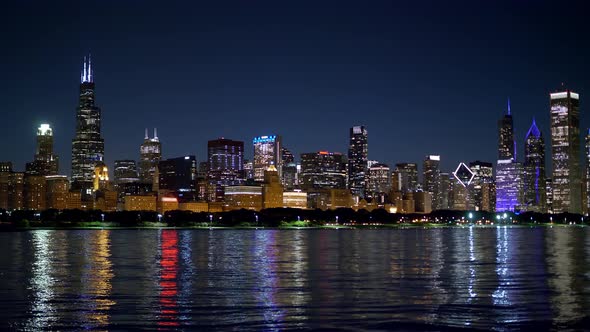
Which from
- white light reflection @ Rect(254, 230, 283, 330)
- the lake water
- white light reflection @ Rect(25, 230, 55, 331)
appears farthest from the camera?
white light reflection @ Rect(254, 230, 283, 330)

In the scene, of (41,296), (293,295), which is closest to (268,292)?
(293,295)

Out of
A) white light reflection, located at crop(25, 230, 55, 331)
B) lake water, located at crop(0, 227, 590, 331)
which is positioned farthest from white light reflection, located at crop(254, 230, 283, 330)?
white light reflection, located at crop(25, 230, 55, 331)

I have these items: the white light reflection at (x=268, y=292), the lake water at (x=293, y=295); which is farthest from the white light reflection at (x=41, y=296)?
the white light reflection at (x=268, y=292)

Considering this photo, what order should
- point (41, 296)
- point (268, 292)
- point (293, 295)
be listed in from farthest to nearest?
point (268, 292)
point (293, 295)
point (41, 296)

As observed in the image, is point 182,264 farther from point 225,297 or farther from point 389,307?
point 389,307

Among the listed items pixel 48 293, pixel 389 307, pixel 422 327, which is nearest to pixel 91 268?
pixel 48 293

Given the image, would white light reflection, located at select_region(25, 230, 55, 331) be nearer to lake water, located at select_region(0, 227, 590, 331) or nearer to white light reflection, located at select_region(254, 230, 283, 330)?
lake water, located at select_region(0, 227, 590, 331)

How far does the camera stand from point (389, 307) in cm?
3809

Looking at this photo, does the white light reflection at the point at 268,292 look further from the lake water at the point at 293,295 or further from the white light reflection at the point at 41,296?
the white light reflection at the point at 41,296

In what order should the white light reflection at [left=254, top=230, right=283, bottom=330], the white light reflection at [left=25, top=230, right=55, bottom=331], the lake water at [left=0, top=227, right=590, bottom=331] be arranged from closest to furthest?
the white light reflection at [left=25, top=230, right=55, bottom=331] → the lake water at [left=0, top=227, right=590, bottom=331] → the white light reflection at [left=254, top=230, right=283, bottom=330]

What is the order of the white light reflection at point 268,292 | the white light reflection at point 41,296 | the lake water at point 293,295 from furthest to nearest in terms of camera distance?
1. the white light reflection at point 268,292
2. the lake water at point 293,295
3. the white light reflection at point 41,296

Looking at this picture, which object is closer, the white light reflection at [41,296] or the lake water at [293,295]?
the white light reflection at [41,296]

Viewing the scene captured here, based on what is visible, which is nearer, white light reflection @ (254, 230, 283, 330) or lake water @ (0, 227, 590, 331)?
lake water @ (0, 227, 590, 331)

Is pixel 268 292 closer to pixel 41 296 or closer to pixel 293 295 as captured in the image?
pixel 293 295
